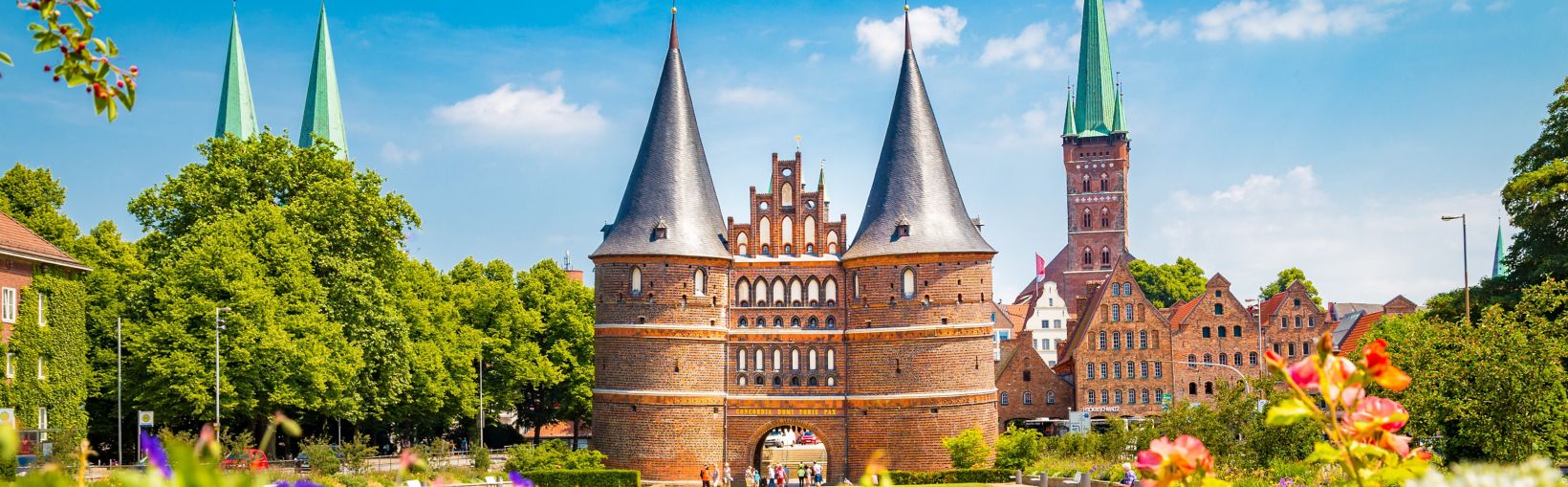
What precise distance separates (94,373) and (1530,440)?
3644 cm

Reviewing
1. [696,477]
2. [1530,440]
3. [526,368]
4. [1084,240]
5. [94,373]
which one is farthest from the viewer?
[1084,240]

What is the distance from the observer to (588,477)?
1714 inches

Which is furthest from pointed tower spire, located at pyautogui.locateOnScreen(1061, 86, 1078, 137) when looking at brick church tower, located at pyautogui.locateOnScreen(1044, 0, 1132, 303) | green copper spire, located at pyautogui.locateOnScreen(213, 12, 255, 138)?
green copper spire, located at pyautogui.locateOnScreen(213, 12, 255, 138)

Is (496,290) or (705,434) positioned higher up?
(496,290)

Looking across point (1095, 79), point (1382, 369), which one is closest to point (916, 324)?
point (1382, 369)

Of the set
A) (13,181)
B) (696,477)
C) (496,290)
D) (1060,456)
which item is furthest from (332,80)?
(1060,456)

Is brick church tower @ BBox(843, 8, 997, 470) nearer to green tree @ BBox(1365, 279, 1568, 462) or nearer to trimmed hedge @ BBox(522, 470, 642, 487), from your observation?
trimmed hedge @ BBox(522, 470, 642, 487)

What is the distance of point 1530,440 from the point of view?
2398 centimetres

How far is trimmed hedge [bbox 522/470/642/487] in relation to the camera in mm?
41719

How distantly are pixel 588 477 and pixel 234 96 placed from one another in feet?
157

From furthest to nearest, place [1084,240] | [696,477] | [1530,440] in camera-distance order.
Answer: [1084,240] → [696,477] → [1530,440]

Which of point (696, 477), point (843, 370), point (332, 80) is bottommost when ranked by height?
point (696, 477)

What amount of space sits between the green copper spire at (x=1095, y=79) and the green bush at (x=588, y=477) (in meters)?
79.4

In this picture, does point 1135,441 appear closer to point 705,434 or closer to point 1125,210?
point 705,434
